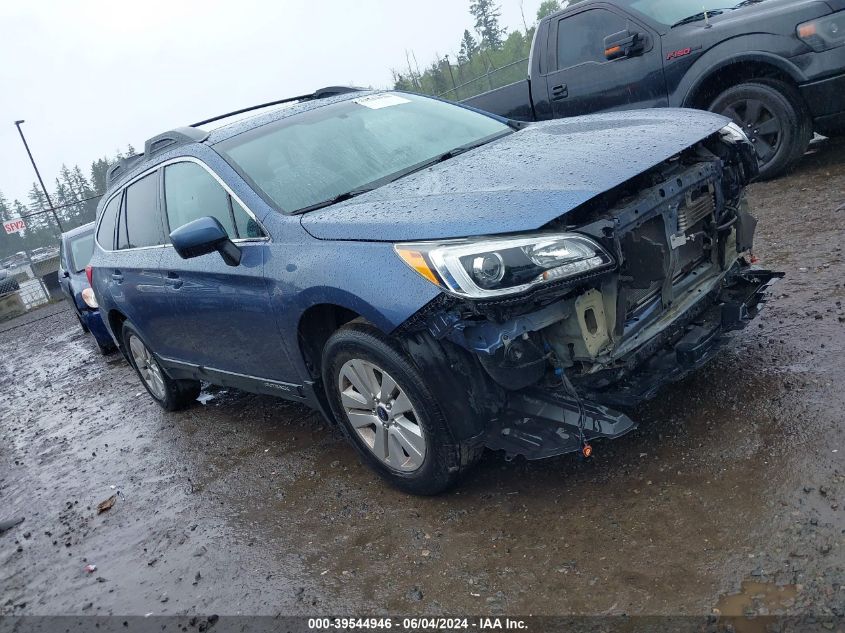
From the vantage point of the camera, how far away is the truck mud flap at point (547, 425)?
2.76 meters

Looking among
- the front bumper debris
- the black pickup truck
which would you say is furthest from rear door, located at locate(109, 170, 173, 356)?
the black pickup truck

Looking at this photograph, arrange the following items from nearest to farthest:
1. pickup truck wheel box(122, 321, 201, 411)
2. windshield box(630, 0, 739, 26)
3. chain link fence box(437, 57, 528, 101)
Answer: pickup truck wheel box(122, 321, 201, 411)
windshield box(630, 0, 739, 26)
chain link fence box(437, 57, 528, 101)

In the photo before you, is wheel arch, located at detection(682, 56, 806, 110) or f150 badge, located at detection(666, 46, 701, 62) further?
f150 badge, located at detection(666, 46, 701, 62)

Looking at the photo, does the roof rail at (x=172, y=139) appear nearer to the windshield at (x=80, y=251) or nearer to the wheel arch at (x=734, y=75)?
the wheel arch at (x=734, y=75)

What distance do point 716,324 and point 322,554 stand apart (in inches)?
80.6

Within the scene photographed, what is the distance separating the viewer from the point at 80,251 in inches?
386

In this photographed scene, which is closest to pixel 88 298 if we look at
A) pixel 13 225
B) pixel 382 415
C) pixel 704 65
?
pixel 382 415

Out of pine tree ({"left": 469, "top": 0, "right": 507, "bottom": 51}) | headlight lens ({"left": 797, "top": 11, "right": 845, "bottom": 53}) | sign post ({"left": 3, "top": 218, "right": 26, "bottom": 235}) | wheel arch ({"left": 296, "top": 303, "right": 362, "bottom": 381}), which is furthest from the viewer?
pine tree ({"left": 469, "top": 0, "right": 507, "bottom": 51})

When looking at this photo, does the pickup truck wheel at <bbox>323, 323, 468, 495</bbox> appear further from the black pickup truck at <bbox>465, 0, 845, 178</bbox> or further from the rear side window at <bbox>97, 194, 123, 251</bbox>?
the black pickup truck at <bbox>465, 0, 845, 178</bbox>

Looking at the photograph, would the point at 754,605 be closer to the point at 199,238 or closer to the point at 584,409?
the point at 584,409

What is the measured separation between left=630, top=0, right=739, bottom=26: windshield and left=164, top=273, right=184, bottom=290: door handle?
5.23 m

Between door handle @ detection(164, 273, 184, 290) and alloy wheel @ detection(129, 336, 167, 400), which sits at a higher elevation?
door handle @ detection(164, 273, 184, 290)

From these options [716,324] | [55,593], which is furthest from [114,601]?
[716,324]

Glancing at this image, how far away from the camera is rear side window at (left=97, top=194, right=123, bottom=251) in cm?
552
